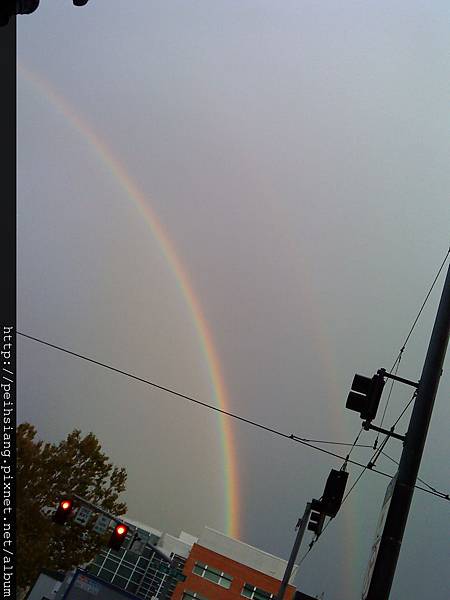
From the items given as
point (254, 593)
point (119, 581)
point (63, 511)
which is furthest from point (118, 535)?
point (119, 581)

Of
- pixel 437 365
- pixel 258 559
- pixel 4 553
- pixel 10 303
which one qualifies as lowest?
pixel 4 553

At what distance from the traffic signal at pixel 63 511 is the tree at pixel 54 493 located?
45.0 ft

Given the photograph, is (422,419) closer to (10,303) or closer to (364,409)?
(364,409)

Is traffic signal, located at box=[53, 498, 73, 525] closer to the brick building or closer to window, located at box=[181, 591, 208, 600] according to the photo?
the brick building

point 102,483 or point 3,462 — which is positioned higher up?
point 102,483

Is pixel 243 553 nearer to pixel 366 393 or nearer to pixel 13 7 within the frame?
pixel 366 393

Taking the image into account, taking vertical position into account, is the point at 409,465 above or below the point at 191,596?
below

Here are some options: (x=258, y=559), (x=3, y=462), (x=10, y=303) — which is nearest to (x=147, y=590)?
(x=258, y=559)

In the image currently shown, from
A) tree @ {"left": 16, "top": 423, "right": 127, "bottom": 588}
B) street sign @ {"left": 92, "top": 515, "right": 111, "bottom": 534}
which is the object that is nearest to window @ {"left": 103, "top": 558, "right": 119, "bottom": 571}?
tree @ {"left": 16, "top": 423, "right": 127, "bottom": 588}

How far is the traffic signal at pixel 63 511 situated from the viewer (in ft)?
66.8

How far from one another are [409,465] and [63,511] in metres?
17.0

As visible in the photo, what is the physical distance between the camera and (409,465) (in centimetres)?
657

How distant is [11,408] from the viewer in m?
30.1

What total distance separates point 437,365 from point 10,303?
22680mm
